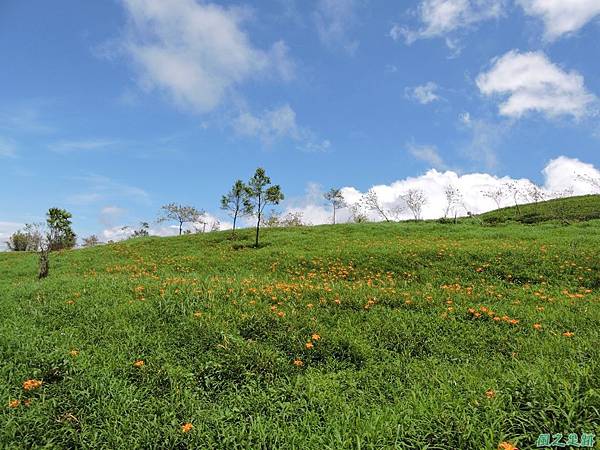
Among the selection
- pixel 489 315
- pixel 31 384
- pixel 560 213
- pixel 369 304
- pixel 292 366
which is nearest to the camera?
pixel 31 384

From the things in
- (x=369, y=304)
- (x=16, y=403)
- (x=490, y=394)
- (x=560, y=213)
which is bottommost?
(x=16, y=403)

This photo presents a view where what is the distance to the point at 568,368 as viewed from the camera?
4.40m

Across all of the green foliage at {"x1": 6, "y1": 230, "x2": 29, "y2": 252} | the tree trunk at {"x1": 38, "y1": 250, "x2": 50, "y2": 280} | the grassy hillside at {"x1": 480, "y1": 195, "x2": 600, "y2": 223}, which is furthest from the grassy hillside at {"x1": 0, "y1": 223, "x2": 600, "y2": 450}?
the green foliage at {"x1": 6, "y1": 230, "x2": 29, "y2": 252}

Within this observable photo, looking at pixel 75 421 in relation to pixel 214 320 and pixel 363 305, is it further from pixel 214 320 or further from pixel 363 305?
pixel 363 305

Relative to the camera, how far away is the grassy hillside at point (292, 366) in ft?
12.2

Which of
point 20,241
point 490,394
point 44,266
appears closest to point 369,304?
point 490,394

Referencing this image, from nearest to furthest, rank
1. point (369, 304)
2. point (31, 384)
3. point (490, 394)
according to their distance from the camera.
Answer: point (490, 394) → point (31, 384) → point (369, 304)

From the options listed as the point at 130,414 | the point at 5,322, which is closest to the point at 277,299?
the point at 130,414

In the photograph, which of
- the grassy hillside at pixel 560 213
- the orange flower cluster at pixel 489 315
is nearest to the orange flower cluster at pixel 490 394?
the orange flower cluster at pixel 489 315

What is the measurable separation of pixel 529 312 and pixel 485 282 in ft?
15.6

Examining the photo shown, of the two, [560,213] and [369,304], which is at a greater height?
[560,213]

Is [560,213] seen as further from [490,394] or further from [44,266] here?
[44,266]

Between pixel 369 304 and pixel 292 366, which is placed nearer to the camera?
pixel 292 366

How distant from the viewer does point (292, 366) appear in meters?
5.43
